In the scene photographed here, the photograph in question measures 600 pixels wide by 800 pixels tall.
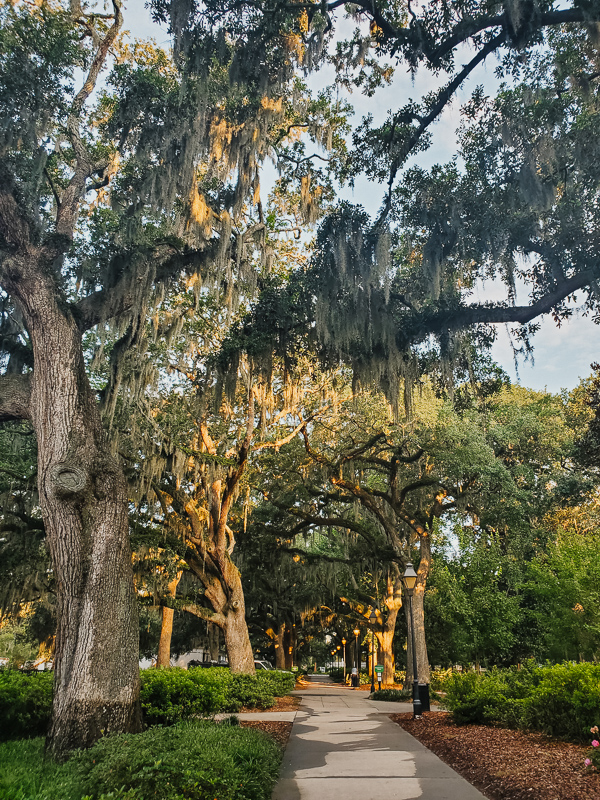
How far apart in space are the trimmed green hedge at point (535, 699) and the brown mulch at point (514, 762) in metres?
0.22

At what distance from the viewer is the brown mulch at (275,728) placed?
7.80 m

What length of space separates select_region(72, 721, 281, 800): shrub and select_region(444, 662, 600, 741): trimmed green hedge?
12.2 ft

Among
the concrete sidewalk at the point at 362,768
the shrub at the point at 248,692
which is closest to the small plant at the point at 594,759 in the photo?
the concrete sidewalk at the point at 362,768

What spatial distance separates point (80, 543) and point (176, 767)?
10.0 ft

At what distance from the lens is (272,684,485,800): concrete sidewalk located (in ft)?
16.0

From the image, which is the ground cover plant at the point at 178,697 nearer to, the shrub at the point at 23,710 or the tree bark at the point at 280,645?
the shrub at the point at 23,710

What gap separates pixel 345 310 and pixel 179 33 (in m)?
4.15

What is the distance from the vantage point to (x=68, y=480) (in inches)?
241

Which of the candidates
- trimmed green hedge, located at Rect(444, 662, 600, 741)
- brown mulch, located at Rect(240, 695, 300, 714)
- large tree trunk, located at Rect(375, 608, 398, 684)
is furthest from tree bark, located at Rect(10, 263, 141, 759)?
large tree trunk, located at Rect(375, 608, 398, 684)

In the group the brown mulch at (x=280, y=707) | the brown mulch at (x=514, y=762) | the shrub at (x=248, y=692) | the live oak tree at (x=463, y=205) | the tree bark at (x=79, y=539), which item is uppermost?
the live oak tree at (x=463, y=205)

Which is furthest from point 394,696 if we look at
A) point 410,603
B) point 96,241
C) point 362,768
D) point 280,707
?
point 96,241

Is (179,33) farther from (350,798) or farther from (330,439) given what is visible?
(330,439)

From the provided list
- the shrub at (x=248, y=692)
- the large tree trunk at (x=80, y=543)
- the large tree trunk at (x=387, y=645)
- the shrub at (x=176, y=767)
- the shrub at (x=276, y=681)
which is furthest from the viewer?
the large tree trunk at (x=387, y=645)

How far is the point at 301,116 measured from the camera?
9.72 meters
